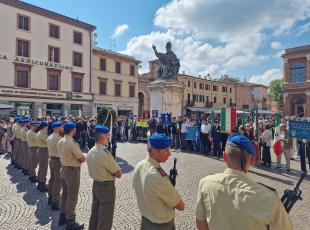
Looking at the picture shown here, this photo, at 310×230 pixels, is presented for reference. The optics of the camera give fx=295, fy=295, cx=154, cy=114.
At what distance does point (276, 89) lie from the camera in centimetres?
7625

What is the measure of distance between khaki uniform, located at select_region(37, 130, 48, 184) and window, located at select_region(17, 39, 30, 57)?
26.9 meters

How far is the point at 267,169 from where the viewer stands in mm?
11430

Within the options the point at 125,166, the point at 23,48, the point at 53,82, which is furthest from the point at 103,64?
the point at 125,166

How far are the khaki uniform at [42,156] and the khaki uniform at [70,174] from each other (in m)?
2.68

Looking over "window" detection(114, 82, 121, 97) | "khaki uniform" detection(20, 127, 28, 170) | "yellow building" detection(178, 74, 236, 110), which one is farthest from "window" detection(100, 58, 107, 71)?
"khaki uniform" detection(20, 127, 28, 170)

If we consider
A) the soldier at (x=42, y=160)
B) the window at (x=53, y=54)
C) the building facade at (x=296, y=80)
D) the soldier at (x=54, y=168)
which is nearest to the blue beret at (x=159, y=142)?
the soldier at (x=54, y=168)

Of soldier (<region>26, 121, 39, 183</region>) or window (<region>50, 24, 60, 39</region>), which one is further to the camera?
window (<region>50, 24, 60, 39</region>)

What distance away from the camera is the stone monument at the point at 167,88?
60.7ft

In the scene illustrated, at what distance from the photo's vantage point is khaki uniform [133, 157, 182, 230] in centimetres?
308

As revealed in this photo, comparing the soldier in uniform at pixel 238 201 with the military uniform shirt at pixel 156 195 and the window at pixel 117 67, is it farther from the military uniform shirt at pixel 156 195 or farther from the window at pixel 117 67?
the window at pixel 117 67

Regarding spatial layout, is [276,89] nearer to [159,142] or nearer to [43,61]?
[43,61]

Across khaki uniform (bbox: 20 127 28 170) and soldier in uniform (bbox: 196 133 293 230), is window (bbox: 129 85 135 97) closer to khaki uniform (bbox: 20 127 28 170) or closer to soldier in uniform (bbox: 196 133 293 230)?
khaki uniform (bbox: 20 127 28 170)

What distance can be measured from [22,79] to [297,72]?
3880 centimetres

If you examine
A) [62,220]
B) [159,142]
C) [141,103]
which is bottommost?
[62,220]
